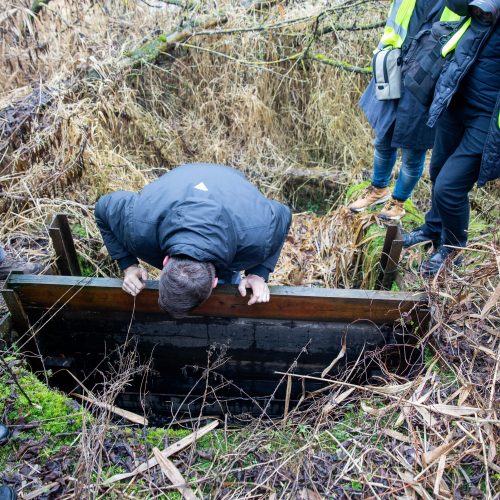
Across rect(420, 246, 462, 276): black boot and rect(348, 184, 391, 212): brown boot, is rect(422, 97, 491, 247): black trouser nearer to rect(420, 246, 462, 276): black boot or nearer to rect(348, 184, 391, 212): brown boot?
rect(420, 246, 462, 276): black boot

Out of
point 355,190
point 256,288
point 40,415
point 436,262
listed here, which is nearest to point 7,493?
point 40,415

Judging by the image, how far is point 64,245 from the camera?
3311 mm

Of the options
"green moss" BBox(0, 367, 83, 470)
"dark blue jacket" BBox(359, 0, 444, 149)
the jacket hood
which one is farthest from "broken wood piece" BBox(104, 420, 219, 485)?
the jacket hood

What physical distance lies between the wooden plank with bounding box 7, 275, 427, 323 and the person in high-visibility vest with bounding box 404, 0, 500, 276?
49 centimetres

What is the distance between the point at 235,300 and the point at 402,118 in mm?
1713

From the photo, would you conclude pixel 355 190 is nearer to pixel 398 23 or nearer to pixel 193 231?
pixel 398 23

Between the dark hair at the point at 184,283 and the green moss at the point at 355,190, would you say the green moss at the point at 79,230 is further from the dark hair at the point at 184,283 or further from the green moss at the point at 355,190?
the green moss at the point at 355,190

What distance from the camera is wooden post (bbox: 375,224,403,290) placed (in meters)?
2.98

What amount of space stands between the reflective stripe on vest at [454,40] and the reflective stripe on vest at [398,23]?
1.60 ft

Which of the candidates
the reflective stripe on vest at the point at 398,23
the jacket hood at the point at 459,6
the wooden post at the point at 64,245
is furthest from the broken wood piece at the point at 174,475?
the reflective stripe on vest at the point at 398,23

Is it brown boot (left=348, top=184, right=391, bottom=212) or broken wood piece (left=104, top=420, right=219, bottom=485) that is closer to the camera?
broken wood piece (left=104, top=420, right=219, bottom=485)

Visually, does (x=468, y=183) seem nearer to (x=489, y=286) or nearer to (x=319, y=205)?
(x=489, y=286)

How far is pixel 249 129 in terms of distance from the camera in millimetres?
5598

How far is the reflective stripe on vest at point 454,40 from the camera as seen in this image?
2.41 metres
